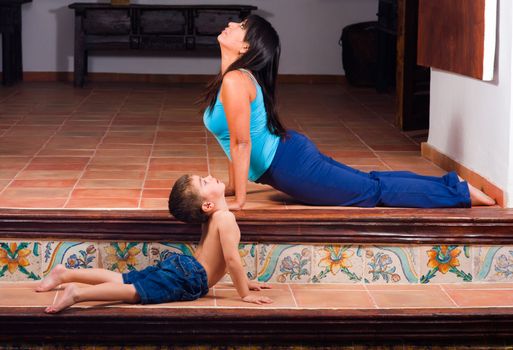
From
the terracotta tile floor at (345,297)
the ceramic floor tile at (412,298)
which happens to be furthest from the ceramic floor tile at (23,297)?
the ceramic floor tile at (412,298)

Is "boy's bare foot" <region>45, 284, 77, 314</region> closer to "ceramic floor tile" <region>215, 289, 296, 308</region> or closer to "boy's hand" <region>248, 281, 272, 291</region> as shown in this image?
"ceramic floor tile" <region>215, 289, 296, 308</region>

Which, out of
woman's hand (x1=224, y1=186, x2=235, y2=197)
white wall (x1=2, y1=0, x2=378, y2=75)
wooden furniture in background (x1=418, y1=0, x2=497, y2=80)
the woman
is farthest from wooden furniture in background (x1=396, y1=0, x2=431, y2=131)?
white wall (x1=2, y1=0, x2=378, y2=75)

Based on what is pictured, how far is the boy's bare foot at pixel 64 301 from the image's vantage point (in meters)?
3.26

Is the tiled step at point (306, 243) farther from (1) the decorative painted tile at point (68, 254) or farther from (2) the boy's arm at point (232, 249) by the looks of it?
(2) the boy's arm at point (232, 249)

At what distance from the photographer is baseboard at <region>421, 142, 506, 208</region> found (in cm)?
398

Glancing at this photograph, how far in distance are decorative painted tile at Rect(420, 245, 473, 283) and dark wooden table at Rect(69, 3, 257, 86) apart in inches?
206

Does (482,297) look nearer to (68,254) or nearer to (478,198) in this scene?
(478,198)

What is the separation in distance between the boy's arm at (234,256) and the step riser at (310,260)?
10.0 inches

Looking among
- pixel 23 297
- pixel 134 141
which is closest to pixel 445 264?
pixel 23 297

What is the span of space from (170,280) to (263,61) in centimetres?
96

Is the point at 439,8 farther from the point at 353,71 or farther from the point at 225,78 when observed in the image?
the point at 353,71

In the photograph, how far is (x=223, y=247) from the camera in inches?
135

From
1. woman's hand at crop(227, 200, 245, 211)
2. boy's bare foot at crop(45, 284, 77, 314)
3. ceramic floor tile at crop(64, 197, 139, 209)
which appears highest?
woman's hand at crop(227, 200, 245, 211)

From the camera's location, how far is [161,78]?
9258 mm
